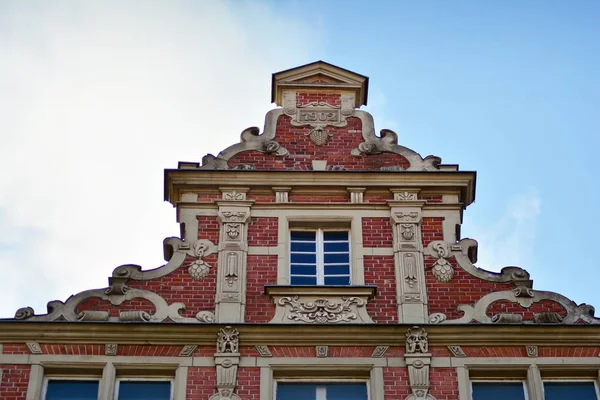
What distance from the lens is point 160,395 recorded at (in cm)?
1678

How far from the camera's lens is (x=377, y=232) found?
18625mm

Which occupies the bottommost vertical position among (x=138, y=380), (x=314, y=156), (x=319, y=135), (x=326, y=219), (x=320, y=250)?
(x=138, y=380)

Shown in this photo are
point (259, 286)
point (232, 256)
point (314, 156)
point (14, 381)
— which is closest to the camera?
point (14, 381)

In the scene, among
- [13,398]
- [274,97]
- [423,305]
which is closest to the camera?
[13,398]

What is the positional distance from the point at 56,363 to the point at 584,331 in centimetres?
713

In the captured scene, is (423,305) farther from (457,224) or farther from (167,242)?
(167,242)

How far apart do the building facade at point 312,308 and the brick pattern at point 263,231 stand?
21mm

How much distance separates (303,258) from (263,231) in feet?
2.35

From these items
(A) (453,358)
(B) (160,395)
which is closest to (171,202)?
(B) (160,395)

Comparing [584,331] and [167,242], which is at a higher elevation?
[167,242]

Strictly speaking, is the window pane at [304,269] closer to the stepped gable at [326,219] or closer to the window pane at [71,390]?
the stepped gable at [326,219]

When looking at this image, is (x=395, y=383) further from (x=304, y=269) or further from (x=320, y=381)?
(x=304, y=269)

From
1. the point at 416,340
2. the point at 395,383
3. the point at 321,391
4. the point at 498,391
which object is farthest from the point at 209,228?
the point at 498,391

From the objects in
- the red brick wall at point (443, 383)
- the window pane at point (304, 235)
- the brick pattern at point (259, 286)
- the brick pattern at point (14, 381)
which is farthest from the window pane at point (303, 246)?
the brick pattern at point (14, 381)
